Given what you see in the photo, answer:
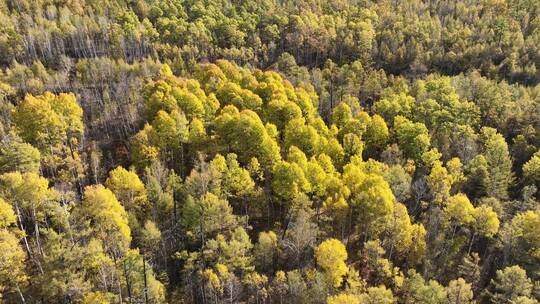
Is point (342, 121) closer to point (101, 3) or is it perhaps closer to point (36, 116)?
point (36, 116)

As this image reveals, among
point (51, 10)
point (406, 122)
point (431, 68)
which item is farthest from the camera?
point (51, 10)

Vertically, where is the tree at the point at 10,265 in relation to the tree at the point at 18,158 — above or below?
below

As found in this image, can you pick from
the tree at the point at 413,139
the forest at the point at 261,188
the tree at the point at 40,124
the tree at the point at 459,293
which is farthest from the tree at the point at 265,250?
the tree at the point at 40,124

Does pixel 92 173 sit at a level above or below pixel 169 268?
above

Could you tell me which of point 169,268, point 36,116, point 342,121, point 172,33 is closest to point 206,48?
point 172,33

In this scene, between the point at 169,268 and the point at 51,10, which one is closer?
the point at 169,268

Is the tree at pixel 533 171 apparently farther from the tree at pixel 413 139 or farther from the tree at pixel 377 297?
the tree at pixel 377 297

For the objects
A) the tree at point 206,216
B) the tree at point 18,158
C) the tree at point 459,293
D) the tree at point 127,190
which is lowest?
the tree at point 459,293

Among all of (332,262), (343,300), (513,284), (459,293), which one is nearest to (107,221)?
(332,262)

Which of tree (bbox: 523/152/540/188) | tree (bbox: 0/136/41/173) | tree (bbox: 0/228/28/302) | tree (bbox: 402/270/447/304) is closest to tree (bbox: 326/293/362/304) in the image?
tree (bbox: 402/270/447/304)
